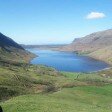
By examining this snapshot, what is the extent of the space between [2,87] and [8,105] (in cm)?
3078

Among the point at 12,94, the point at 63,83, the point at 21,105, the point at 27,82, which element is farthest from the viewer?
Answer: the point at 63,83

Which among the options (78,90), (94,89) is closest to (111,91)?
(94,89)

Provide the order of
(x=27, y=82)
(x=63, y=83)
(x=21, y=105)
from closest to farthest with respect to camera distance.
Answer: (x=21, y=105) → (x=27, y=82) → (x=63, y=83)

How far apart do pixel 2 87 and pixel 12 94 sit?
383 cm

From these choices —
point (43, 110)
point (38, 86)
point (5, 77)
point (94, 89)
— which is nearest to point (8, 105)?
point (43, 110)

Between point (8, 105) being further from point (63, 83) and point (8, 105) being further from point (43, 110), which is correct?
point (63, 83)

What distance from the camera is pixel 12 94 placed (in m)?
82.6

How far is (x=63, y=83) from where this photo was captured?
118 metres

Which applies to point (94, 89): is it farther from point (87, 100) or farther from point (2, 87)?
point (2, 87)

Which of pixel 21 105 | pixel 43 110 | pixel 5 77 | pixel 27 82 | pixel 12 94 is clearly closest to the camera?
pixel 43 110

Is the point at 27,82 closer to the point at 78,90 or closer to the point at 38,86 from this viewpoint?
the point at 38,86

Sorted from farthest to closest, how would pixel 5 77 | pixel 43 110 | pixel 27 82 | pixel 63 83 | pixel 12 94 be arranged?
pixel 63 83 < pixel 27 82 < pixel 5 77 < pixel 12 94 < pixel 43 110

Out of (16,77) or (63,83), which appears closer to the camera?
(16,77)

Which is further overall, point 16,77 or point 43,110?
point 16,77
